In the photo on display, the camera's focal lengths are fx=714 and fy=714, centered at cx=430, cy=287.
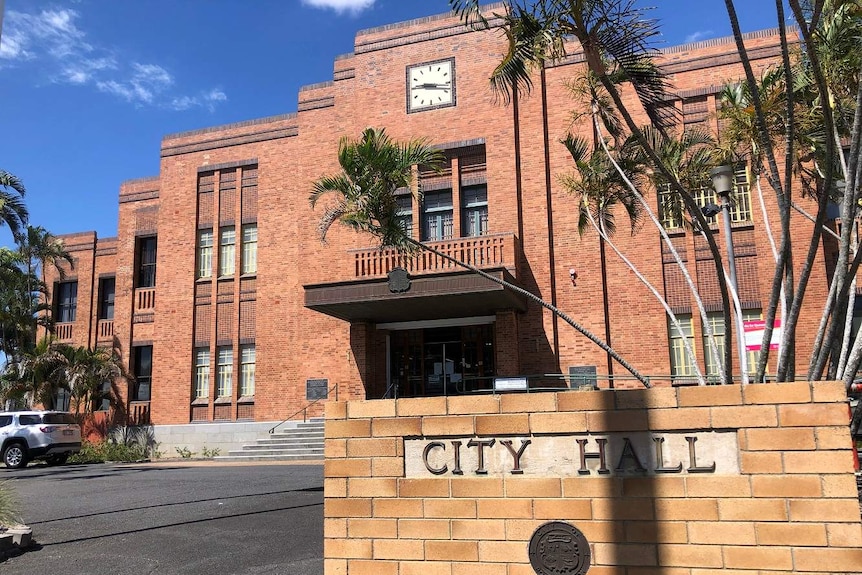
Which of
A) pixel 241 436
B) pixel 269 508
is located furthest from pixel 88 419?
pixel 269 508

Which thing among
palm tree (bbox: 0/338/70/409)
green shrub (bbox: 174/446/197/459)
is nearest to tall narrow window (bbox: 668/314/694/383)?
green shrub (bbox: 174/446/197/459)

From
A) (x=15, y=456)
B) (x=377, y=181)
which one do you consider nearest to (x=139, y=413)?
(x=15, y=456)

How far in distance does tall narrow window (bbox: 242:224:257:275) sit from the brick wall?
20.6 metres

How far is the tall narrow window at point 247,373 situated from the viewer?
2350 cm

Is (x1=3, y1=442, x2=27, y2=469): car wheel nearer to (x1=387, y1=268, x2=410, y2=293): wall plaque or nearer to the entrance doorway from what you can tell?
the entrance doorway

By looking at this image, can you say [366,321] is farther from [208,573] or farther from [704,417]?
[704,417]

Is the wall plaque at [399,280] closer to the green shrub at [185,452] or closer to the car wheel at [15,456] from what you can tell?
the green shrub at [185,452]

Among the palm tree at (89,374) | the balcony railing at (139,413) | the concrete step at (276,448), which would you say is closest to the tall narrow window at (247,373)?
the concrete step at (276,448)

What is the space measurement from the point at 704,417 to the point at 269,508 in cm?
828

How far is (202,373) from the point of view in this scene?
953 inches

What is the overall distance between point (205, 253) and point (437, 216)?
8915mm

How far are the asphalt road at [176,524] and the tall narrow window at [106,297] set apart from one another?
12656mm

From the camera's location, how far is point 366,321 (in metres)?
21.1

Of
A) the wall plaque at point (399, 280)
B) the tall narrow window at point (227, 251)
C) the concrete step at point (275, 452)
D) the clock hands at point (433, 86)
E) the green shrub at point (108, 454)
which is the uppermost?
the clock hands at point (433, 86)
